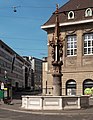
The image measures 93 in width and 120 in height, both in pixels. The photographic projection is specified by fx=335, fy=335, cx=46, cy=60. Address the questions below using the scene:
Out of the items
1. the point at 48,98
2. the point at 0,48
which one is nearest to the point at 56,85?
the point at 48,98

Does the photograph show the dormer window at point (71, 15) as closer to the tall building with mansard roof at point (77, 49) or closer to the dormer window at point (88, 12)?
the tall building with mansard roof at point (77, 49)

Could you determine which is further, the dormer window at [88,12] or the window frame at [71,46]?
the window frame at [71,46]

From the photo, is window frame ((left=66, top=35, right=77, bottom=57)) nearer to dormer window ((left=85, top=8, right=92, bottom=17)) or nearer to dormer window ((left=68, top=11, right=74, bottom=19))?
dormer window ((left=68, top=11, right=74, bottom=19))

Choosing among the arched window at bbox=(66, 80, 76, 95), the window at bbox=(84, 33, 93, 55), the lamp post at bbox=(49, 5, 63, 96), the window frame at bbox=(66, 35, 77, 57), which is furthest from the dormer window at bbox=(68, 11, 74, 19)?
the lamp post at bbox=(49, 5, 63, 96)

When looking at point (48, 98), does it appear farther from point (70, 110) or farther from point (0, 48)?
point (0, 48)

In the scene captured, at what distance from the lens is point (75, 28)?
180ft

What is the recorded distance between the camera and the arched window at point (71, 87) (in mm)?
54250

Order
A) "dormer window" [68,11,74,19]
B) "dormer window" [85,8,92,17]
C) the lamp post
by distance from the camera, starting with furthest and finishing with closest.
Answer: "dormer window" [68,11,74,19]
"dormer window" [85,8,92,17]
the lamp post

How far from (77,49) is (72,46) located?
1222mm

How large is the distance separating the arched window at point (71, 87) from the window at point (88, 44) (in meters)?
5.28

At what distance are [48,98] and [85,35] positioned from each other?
27.6 m

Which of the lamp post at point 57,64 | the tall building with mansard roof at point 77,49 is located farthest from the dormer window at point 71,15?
the lamp post at point 57,64

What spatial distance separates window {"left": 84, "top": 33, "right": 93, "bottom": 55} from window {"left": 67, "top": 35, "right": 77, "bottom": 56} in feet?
6.04

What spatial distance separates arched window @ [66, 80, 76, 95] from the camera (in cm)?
5425
